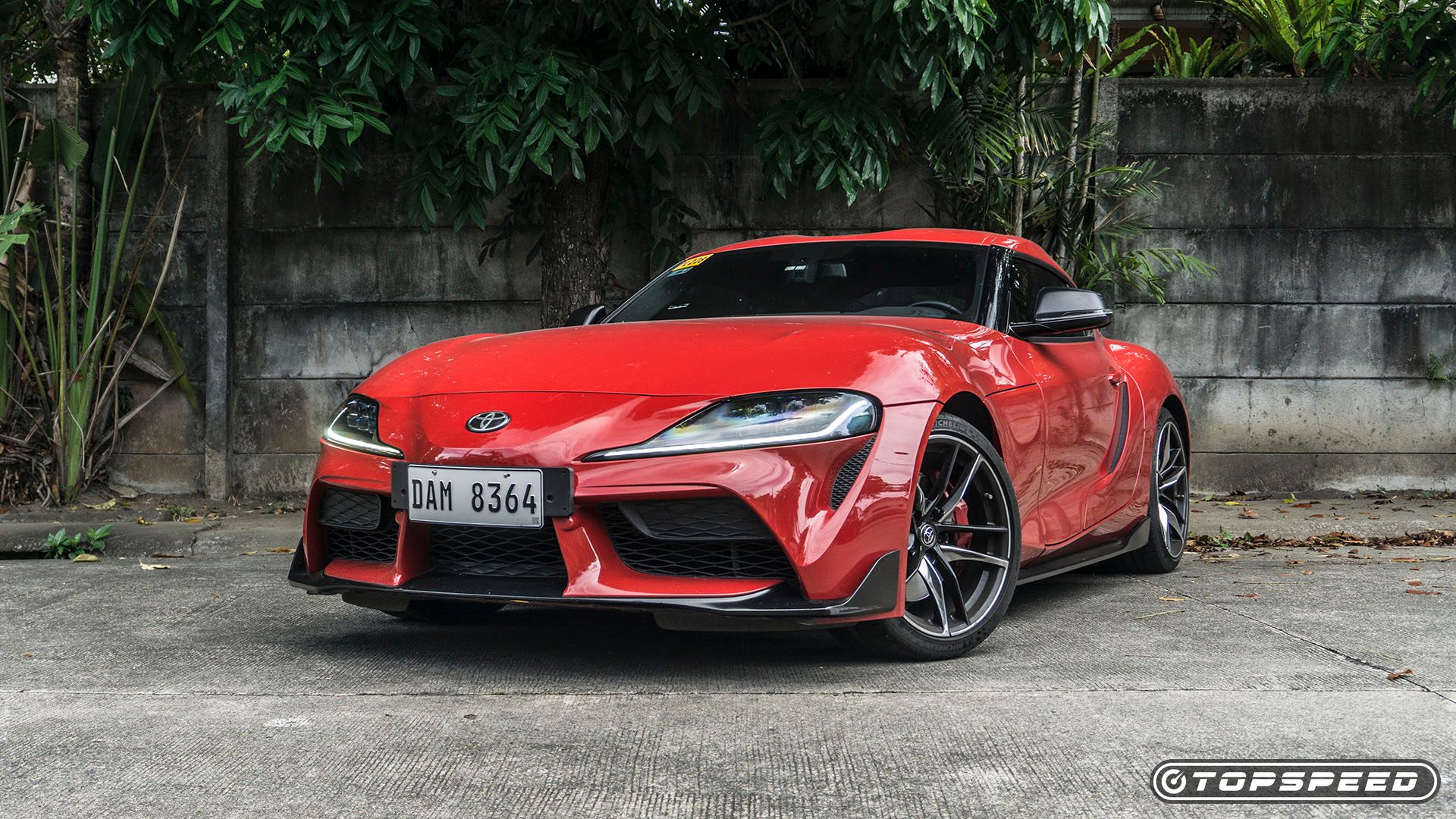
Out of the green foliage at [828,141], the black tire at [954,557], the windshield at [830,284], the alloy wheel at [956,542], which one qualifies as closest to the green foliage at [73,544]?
the windshield at [830,284]

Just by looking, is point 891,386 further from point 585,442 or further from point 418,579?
point 418,579

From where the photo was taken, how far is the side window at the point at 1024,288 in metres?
4.48

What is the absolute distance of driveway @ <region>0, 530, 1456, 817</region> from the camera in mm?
2471

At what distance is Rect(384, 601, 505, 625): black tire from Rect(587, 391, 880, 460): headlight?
1155mm

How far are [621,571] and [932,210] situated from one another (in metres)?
4.69

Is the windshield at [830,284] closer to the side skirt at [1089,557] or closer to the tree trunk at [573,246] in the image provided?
the side skirt at [1089,557]

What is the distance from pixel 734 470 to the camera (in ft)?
10.4

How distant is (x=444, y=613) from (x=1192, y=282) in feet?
16.2

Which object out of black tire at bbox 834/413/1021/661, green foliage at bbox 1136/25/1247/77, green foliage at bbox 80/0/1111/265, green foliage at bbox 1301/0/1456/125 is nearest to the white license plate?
black tire at bbox 834/413/1021/661

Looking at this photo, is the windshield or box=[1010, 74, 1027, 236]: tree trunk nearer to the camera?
the windshield

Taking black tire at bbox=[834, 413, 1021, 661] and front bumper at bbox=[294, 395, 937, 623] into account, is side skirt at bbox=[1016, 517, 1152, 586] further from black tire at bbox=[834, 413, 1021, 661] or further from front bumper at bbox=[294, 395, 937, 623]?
front bumper at bbox=[294, 395, 937, 623]

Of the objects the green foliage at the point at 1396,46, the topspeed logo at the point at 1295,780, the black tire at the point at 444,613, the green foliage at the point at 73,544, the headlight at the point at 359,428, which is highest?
the green foliage at the point at 1396,46

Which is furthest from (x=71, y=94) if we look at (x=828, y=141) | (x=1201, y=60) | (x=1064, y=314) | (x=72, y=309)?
(x=1201, y=60)

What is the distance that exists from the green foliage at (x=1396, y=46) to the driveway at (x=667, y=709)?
3659mm
